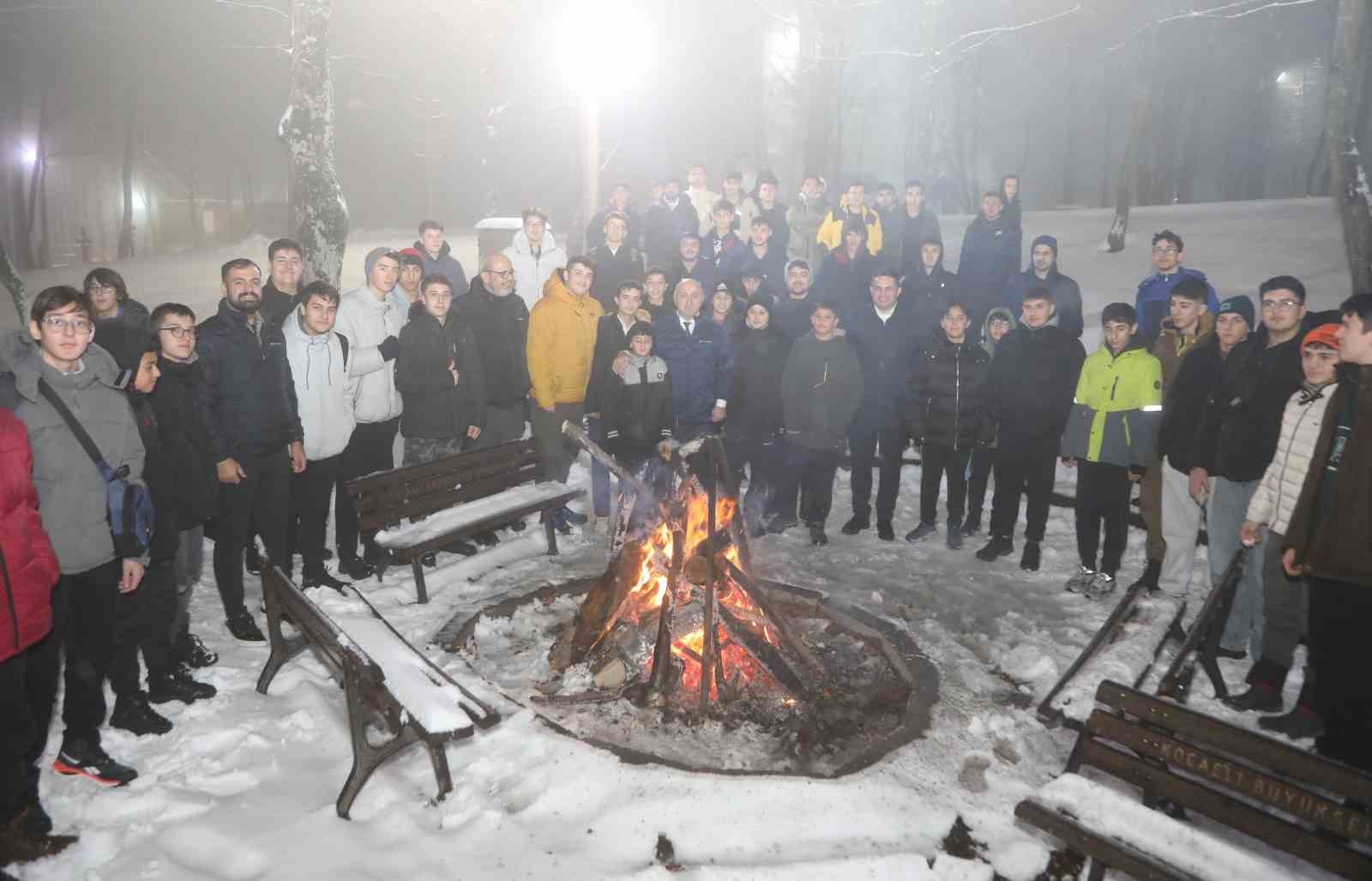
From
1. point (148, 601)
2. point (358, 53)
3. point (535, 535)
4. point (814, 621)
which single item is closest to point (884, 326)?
point (814, 621)

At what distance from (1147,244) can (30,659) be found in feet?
71.8

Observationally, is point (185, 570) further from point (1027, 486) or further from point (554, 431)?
point (1027, 486)

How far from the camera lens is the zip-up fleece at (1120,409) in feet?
20.9

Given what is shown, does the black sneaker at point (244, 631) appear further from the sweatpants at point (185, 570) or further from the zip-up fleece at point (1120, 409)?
the zip-up fleece at point (1120, 409)

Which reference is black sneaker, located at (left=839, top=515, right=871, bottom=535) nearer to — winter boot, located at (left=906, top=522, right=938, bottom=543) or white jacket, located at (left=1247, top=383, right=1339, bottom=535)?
winter boot, located at (left=906, top=522, right=938, bottom=543)

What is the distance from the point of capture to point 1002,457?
7344 millimetres

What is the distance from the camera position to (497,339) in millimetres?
7672

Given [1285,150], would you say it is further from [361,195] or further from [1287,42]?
[361,195]

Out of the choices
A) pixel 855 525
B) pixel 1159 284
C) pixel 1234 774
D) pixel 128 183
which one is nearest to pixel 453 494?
pixel 855 525

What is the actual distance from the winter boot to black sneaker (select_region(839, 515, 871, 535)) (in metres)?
0.43

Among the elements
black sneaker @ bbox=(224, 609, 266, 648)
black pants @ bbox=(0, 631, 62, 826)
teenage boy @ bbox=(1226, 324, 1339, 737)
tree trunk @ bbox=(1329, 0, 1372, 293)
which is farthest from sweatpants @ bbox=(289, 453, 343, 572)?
tree trunk @ bbox=(1329, 0, 1372, 293)

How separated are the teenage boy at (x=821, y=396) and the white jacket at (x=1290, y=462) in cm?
345

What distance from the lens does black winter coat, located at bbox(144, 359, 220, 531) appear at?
451 cm

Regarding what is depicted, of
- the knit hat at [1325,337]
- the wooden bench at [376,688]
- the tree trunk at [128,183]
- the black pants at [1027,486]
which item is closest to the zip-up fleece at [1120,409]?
the black pants at [1027,486]
